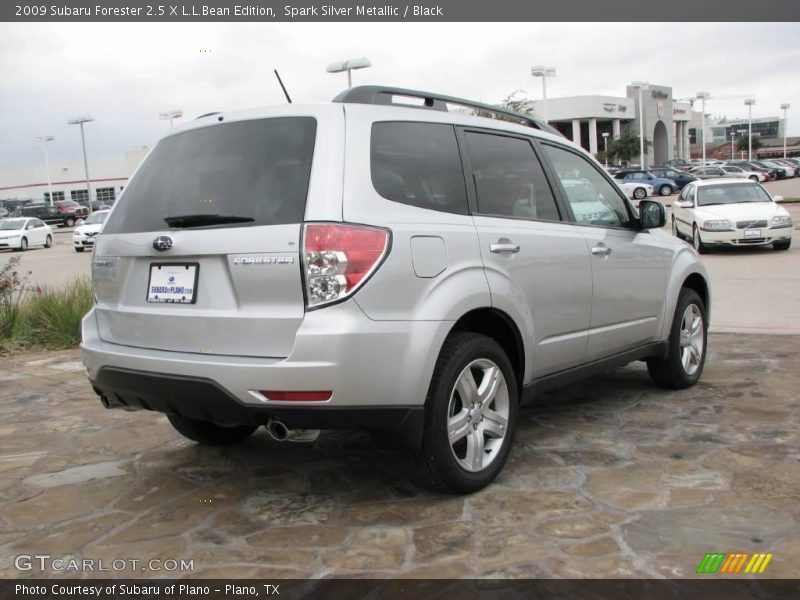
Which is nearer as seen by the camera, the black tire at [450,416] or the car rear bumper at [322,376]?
the car rear bumper at [322,376]

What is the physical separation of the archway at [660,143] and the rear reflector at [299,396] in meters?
99.3

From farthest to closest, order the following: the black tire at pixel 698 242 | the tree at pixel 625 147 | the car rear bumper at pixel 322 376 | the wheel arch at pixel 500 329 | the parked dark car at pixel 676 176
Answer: the tree at pixel 625 147
the parked dark car at pixel 676 176
the black tire at pixel 698 242
the wheel arch at pixel 500 329
the car rear bumper at pixel 322 376

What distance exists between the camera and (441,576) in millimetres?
2971

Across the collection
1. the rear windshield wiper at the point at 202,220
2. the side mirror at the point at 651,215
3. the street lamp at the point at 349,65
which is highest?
the street lamp at the point at 349,65

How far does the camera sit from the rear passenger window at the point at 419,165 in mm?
3477

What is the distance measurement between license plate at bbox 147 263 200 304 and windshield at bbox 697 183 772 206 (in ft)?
47.9

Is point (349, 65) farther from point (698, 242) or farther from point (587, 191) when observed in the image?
point (587, 191)

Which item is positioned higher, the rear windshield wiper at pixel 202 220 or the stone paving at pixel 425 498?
the rear windshield wiper at pixel 202 220

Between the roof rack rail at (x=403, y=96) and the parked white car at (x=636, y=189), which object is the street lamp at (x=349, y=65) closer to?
the roof rack rail at (x=403, y=96)

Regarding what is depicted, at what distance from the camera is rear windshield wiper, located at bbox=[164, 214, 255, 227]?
331 centimetres

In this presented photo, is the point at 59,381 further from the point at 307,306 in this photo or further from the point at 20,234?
the point at 20,234

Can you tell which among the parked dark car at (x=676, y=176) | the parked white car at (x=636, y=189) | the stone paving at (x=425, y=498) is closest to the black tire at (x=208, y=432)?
the stone paving at (x=425, y=498)

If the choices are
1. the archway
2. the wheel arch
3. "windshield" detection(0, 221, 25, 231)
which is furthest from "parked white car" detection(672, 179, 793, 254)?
the archway
